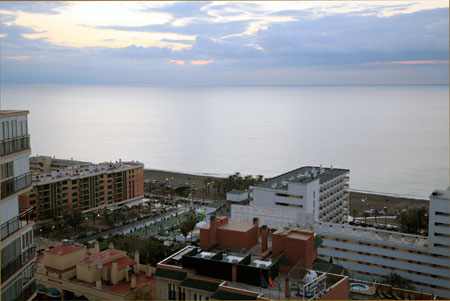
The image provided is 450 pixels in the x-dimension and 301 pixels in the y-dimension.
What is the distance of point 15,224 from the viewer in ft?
23.2

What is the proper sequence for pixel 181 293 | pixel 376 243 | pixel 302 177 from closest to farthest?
1. pixel 181 293
2. pixel 376 243
3. pixel 302 177

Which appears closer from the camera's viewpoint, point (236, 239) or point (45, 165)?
point (236, 239)

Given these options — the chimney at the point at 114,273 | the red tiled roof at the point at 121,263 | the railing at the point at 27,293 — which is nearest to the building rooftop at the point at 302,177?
the red tiled roof at the point at 121,263

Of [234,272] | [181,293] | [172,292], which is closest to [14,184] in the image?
[234,272]

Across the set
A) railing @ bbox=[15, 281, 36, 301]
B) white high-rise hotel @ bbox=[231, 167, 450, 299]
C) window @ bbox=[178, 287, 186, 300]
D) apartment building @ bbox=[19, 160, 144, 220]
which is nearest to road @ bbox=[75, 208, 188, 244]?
apartment building @ bbox=[19, 160, 144, 220]

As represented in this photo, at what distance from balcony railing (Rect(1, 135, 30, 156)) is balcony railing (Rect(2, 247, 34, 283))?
1.67 meters

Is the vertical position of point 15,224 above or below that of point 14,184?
below

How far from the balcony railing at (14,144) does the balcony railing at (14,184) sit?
16.7 inches

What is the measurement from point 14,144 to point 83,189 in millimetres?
33519

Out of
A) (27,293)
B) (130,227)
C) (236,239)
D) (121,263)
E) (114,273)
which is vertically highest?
(27,293)

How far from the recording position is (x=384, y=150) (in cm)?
8162

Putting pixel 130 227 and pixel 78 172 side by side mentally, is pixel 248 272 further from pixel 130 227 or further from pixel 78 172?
pixel 78 172

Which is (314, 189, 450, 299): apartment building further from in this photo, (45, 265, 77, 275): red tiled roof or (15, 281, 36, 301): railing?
(15, 281, 36, 301): railing

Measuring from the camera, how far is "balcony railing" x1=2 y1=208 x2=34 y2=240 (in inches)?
270
